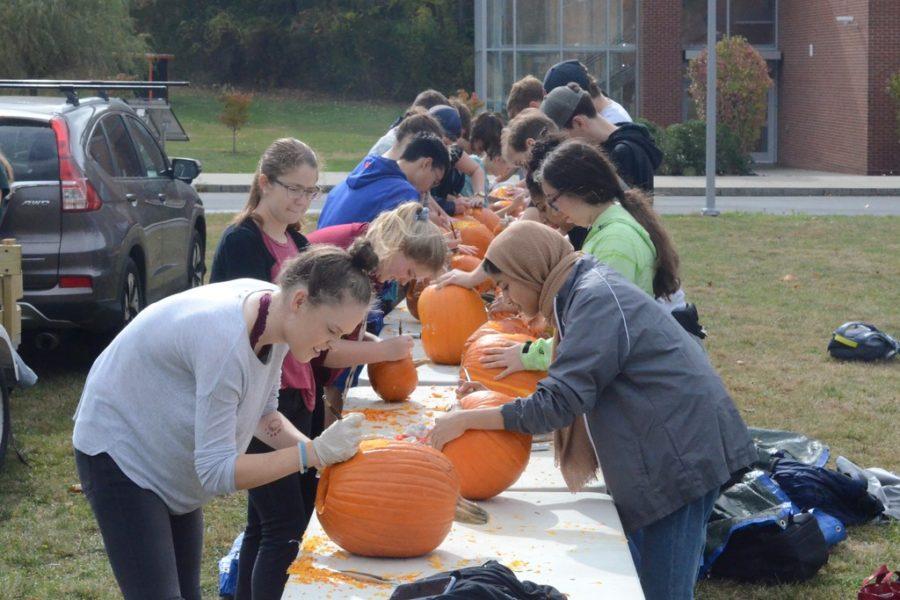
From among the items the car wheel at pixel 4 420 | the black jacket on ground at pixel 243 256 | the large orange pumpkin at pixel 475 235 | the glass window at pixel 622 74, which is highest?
the glass window at pixel 622 74

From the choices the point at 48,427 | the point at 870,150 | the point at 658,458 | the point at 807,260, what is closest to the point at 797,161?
the point at 870,150

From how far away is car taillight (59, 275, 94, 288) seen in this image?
7.66 meters

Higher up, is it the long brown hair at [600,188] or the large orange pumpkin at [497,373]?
the long brown hair at [600,188]

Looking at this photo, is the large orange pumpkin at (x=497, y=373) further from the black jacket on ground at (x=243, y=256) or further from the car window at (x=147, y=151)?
the car window at (x=147, y=151)

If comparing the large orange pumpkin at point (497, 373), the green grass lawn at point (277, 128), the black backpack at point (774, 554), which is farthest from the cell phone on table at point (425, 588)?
the green grass lawn at point (277, 128)

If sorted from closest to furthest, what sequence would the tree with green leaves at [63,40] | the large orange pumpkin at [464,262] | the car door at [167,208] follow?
the large orange pumpkin at [464,262], the car door at [167,208], the tree with green leaves at [63,40]

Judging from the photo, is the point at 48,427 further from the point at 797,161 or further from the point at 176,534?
the point at 797,161

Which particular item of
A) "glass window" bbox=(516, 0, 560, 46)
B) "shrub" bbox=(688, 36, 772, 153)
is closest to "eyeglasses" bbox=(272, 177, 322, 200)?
"shrub" bbox=(688, 36, 772, 153)

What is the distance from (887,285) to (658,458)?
9.58 metres

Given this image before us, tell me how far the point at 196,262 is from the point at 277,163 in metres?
7.17

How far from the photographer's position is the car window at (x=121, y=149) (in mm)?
8773

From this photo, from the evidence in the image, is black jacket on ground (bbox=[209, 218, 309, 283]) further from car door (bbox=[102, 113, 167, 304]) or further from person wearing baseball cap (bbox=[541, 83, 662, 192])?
car door (bbox=[102, 113, 167, 304])

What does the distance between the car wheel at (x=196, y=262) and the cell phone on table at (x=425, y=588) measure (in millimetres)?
8046

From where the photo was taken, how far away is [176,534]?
3301mm
